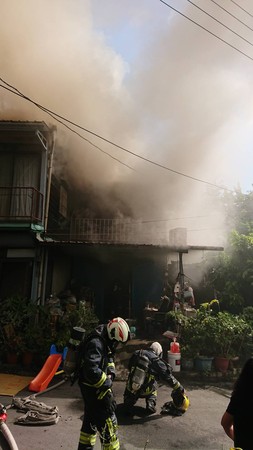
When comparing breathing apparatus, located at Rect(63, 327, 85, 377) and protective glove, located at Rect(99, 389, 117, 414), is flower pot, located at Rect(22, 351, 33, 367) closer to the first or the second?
breathing apparatus, located at Rect(63, 327, 85, 377)

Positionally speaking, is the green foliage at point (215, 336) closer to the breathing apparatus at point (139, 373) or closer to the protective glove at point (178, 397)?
the protective glove at point (178, 397)

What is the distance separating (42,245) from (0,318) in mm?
2233

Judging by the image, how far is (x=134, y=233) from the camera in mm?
13906

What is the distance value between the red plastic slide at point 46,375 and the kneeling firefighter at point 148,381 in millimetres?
2008

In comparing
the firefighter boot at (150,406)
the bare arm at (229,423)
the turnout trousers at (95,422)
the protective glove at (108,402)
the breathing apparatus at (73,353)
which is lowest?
the firefighter boot at (150,406)

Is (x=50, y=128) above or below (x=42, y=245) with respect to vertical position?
above

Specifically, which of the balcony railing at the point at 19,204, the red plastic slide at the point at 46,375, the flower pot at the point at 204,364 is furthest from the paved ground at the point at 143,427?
the balcony railing at the point at 19,204

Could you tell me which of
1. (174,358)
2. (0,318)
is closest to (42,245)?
(0,318)

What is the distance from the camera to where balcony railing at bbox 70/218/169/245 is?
13.1 meters

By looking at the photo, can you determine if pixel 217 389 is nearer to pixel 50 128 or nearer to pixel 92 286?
pixel 92 286

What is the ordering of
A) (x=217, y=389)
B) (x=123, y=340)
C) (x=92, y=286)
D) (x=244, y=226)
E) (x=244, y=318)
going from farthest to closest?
(x=244, y=226), (x=92, y=286), (x=244, y=318), (x=217, y=389), (x=123, y=340)

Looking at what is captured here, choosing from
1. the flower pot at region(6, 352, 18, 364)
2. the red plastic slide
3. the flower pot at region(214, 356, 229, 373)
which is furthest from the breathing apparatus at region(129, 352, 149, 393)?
the flower pot at region(6, 352, 18, 364)

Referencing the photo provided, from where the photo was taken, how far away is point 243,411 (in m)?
1.94

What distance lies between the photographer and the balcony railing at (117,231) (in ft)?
43.0
